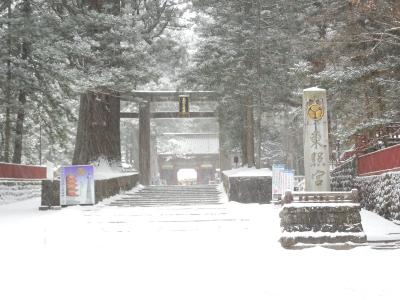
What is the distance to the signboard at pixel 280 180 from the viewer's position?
13969 millimetres

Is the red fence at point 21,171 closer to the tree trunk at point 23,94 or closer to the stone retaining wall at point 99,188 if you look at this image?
the tree trunk at point 23,94

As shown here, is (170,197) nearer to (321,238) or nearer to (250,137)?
(250,137)

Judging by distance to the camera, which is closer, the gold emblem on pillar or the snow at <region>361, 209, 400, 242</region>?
the snow at <region>361, 209, 400, 242</region>

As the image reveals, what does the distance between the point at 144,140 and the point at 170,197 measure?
26.1 ft

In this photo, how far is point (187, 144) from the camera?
141 feet

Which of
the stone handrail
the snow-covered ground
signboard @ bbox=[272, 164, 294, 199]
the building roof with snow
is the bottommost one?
the snow-covered ground

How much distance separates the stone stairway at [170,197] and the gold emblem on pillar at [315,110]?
7.69 meters

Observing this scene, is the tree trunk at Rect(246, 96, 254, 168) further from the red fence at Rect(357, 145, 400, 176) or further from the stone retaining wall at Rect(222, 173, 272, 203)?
the red fence at Rect(357, 145, 400, 176)

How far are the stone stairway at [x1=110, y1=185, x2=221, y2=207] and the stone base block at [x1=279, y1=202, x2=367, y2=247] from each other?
8.27 m

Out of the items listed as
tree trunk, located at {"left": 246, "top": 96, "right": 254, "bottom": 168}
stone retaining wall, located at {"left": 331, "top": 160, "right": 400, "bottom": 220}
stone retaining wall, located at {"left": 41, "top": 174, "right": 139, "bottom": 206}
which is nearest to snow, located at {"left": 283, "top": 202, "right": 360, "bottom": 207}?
stone retaining wall, located at {"left": 331, "top": 160, "right": 400, "bottom": 220}

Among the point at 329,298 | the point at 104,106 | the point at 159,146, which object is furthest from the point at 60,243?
the point at 159,146

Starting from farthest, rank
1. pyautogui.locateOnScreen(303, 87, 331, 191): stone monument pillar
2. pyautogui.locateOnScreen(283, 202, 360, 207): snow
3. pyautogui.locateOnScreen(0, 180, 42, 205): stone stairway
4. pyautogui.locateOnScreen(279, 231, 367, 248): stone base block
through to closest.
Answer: pyautogui.locateOnScreen(0, 180, 42, 205): stone stairway → pyautogui.locateOnScreen(303, 87, 331, 191): stone monument pillar → pyautogui.locateOnScreen(283, 202, 360, 207): snow → pyautogui.locateOnScreen(279, 231, 367, 248): stone base block

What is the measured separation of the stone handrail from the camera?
305 inches

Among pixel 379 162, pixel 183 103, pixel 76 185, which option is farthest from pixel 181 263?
pixel 183 103
